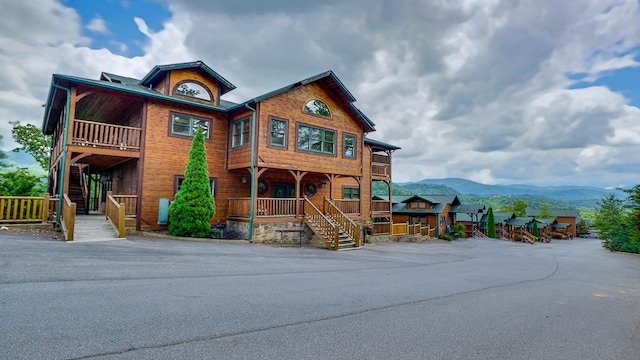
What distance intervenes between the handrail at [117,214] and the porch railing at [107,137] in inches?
93.7

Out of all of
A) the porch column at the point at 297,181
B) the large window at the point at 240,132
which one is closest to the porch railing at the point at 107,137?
the large window at the point at 240,132

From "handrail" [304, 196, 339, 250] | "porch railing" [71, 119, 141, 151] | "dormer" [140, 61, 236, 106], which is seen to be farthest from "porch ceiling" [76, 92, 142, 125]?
"handrail" [304, 196, 339, 250]

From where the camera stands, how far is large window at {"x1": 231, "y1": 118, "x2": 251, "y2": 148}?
54.5 ft

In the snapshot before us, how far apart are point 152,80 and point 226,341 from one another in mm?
16715

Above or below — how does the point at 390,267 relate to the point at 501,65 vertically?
below

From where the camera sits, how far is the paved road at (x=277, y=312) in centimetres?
379

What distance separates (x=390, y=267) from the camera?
429 inches

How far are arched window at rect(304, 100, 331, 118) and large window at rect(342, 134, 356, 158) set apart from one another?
1.97 metres

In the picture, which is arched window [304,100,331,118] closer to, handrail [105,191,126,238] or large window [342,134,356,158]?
large window [342,134,356,158]

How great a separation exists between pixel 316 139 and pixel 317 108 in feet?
5.96

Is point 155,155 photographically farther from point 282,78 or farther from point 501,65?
point 501,65

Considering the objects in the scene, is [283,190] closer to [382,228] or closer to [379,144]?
[382,228]

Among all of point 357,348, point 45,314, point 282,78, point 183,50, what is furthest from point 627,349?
point 183,50

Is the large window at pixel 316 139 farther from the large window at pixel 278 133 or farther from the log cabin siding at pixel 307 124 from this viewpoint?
the large window at pixel 278 133
